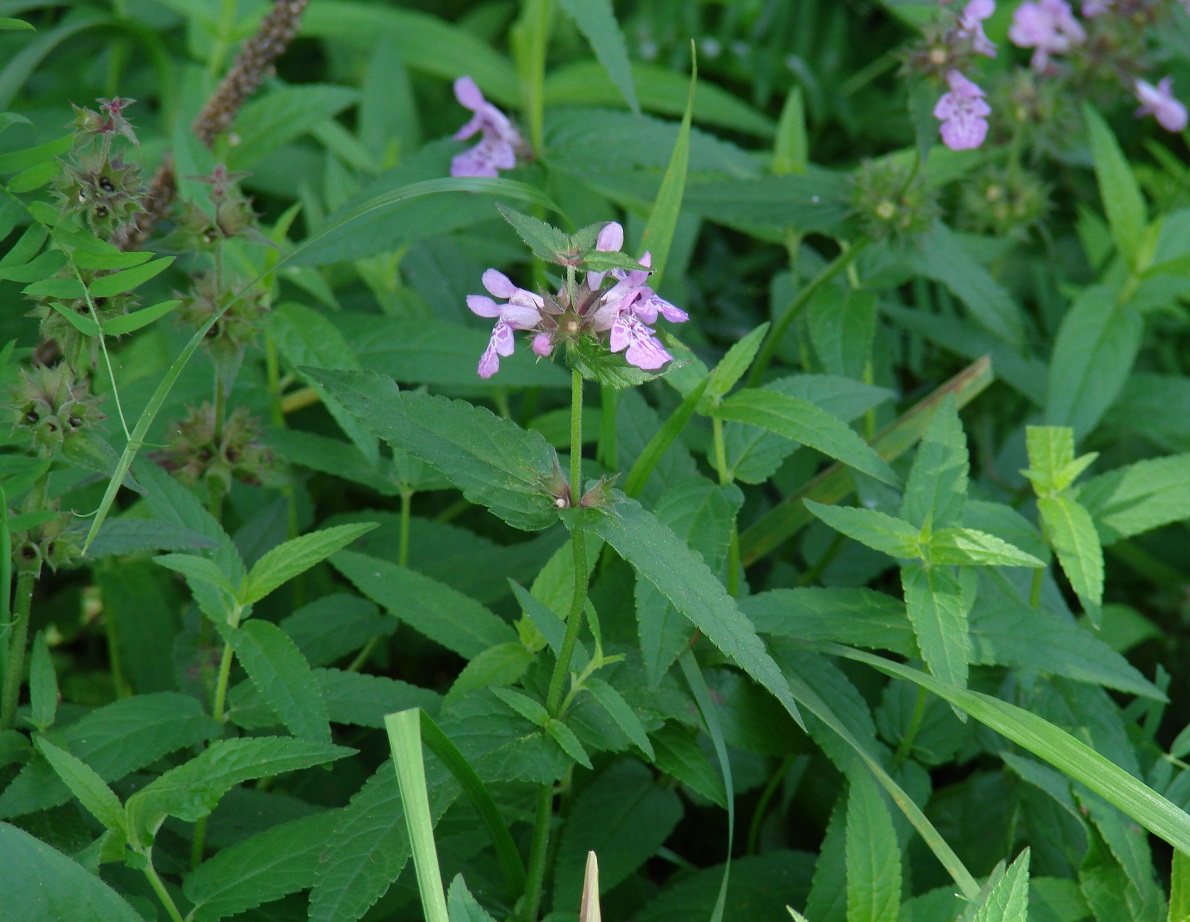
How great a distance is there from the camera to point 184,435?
1.60 m

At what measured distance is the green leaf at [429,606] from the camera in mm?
1487

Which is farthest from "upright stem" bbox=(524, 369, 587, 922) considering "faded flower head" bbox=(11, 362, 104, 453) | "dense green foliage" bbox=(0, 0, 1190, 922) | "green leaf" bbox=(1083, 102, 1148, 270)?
"green leaf" bbox=(1083, 102, 1148, 270)

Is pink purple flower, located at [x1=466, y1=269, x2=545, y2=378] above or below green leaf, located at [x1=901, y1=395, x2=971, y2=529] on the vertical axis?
above

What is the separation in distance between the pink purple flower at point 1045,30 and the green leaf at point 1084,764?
1834 millimetres

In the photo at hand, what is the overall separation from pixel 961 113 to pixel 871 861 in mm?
1352

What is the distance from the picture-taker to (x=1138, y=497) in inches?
66.6

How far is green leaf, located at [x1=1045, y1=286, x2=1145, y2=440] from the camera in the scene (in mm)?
2059

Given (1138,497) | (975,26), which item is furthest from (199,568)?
(975,26)

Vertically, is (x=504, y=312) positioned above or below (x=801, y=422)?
above

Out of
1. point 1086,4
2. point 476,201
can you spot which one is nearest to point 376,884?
point 476,201

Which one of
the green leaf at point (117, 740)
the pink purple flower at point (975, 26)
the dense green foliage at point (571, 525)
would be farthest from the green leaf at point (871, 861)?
the pink purple flower at point (975, 26)

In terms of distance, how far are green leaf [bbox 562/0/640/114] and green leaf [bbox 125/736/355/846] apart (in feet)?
3.58

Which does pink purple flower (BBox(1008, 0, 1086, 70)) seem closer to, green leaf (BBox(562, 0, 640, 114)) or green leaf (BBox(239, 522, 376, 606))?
green leaf (BBox(562, 0, 640, 114))

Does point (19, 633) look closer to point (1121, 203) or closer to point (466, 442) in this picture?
point (466, 442)
